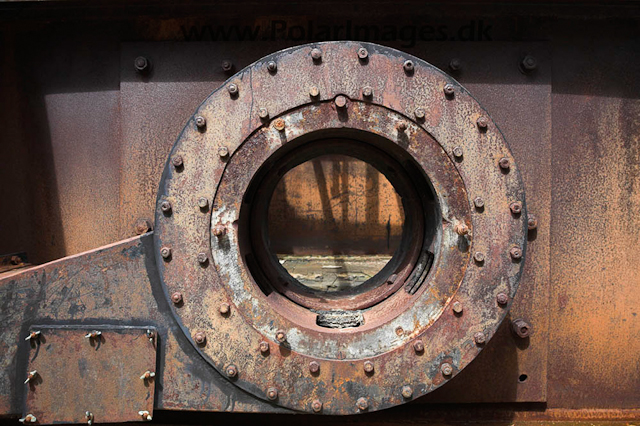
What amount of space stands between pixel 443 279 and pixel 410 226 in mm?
611

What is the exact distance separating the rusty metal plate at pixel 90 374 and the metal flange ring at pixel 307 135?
0.65 ft

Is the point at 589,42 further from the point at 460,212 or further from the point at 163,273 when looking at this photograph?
the point at 163,273

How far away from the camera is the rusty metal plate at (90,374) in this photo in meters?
1.37

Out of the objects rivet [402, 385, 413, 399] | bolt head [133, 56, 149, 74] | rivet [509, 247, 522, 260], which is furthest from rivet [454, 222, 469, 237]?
bolt head [133, 56, 149, 74]

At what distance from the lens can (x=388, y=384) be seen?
137 cm

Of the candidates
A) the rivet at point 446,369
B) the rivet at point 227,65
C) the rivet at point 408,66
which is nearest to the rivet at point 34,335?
the rivet at point 227,65

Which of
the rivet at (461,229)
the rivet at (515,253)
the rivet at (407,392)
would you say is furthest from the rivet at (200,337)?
the rivet at (515,253)

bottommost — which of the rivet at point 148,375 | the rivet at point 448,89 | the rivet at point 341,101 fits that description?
the rivet at point 148,375

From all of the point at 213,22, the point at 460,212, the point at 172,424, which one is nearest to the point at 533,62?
the point at 460,212

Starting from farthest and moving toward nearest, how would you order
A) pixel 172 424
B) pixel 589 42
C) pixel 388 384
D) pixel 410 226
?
pixel 410 226
pixel 589 42
pixel 172 424
pixel 388 384

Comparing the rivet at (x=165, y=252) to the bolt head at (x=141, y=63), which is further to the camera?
the bolt head at (x=141, y=63)

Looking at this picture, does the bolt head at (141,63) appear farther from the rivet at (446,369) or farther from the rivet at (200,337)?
the rivet at (446,369)

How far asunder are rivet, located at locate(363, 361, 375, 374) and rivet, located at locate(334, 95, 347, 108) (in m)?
0.84

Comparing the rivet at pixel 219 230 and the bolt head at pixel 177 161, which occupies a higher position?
the bolt head at pixel 177 161
